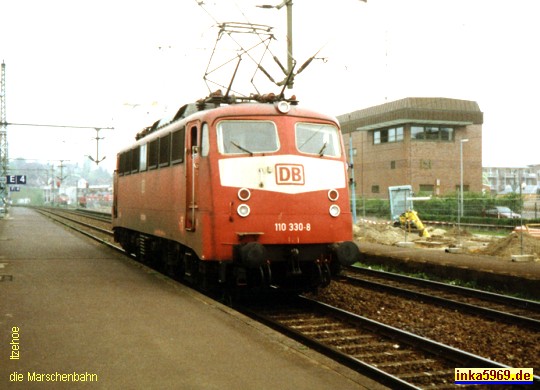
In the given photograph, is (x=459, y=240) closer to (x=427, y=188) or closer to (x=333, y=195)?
(x=333, y=195)

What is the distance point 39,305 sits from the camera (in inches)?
352

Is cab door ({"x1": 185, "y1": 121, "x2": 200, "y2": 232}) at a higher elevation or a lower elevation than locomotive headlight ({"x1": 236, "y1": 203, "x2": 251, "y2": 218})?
higher

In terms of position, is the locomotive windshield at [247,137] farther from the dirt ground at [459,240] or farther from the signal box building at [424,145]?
the signal box building at [424,145]

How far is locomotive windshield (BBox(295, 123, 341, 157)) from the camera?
10.1 m

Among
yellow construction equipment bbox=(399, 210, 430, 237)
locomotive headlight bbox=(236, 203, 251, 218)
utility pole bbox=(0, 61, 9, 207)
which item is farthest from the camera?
utility pole bbox=(0, 61, 9, 207)

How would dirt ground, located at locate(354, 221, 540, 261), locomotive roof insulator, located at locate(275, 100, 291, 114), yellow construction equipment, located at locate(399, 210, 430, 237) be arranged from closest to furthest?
locomotive roof insulator, located at locate(275, 100, 291, 114)
dirt ground, located at locate(354, 221, 540, 261)
yellow construction equipment, located at locate(399, 210, 430, 237)

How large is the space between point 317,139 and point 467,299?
421 centimetres

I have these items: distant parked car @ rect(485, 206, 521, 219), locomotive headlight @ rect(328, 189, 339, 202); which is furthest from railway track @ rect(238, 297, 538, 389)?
distant parked car @ rect(485, 206, 521, 219)

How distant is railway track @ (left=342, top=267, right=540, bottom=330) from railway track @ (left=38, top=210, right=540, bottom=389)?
229mm

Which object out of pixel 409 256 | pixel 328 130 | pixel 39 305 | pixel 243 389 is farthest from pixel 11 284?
pixel 409 256

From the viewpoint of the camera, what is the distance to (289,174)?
383 inches

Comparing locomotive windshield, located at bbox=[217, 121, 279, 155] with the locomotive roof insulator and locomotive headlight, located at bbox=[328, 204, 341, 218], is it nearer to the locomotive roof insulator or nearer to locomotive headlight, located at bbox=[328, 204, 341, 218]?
the locomotive roof insulator

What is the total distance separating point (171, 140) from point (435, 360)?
22.2ft

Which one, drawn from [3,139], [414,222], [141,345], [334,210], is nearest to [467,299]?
[334,210]
